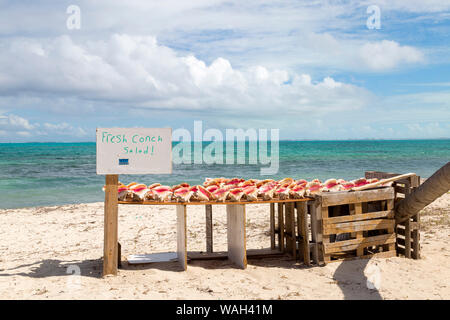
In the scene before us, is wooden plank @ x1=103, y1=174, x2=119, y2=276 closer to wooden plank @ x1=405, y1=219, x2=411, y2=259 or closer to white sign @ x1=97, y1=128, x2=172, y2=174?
white sign @ x1=97, y1=128, x2=172, y2=174

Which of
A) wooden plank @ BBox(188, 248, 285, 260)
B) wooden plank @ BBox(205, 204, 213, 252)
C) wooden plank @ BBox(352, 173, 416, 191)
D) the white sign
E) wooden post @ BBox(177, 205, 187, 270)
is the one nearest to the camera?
the white sign

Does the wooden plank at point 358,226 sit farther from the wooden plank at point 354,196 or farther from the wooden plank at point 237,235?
the wooden plank at point 237,235

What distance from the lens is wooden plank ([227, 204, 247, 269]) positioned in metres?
5.96

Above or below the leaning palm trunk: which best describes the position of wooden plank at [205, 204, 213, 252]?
below

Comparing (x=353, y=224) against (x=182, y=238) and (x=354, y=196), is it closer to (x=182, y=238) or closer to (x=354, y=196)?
(x=354, y=196)

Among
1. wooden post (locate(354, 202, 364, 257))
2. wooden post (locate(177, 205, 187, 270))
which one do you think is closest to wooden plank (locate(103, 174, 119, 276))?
wooden post (locate(177, 205, 187, 270))

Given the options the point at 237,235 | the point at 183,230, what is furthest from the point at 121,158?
the point at 237,235

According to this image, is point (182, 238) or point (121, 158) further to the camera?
point (182, 238)

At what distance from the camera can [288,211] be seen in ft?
22.0

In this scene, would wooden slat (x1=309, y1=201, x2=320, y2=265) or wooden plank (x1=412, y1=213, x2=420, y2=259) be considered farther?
wooden plank (x1=412, y1=213, x2=420, y2=259)

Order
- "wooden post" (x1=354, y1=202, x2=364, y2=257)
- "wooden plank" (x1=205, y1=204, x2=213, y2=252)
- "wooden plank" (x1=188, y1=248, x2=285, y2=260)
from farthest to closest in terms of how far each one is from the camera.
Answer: "wooden plank" (x1=205, y1=204, x2=213, y2=252), "wooden plank" (x1=188, y1=248, x2=285, y2=260), "wooden post" (x1=354, y1=202, x2=364, y2=257)

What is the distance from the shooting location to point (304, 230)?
20.0 feet

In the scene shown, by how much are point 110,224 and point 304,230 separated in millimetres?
2886

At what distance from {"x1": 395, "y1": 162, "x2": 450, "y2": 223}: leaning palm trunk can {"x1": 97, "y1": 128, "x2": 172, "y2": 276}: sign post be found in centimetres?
354
